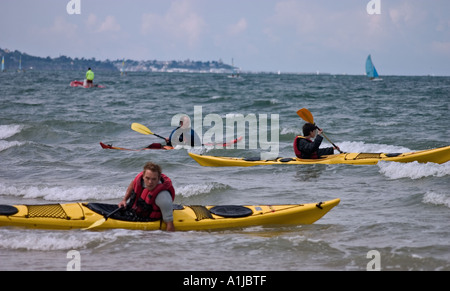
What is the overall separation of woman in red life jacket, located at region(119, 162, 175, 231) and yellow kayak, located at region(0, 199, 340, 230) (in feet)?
0.33

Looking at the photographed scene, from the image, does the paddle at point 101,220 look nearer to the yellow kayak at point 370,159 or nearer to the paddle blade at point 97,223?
the paddle blade at point 97,223

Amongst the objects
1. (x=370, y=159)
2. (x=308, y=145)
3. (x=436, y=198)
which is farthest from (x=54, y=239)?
(x=370, y=159)

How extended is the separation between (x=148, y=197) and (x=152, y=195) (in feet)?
0.21

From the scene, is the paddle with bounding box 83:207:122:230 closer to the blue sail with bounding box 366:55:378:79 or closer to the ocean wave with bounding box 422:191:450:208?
the ocean wave with bounding box 422:191:450:208

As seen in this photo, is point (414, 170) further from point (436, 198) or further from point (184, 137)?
point (184, 137)

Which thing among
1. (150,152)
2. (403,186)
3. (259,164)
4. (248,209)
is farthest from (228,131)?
(248,209)

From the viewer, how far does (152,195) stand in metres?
5.08

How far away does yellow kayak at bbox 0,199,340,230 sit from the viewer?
17.3 feet

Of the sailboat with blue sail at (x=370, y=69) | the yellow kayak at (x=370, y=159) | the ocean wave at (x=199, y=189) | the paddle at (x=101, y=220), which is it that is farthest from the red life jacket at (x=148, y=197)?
the sailboat with blue sail at (x=370, y=69)

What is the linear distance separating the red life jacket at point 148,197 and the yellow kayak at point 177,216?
0.29 ft
